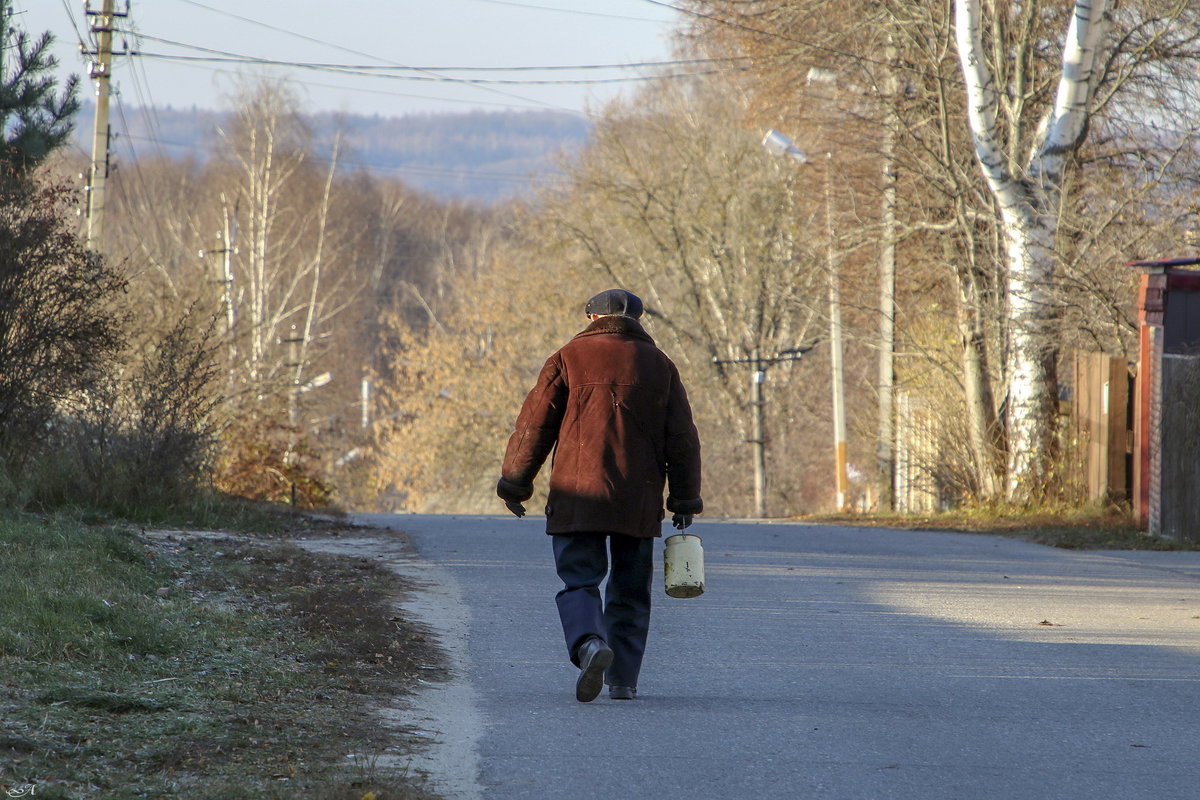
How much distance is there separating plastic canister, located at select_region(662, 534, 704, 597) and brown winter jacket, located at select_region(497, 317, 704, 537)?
0.67ft

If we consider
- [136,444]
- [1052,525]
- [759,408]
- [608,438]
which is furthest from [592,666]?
[759,408]

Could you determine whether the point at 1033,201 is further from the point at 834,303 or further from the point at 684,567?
the point at 684,567

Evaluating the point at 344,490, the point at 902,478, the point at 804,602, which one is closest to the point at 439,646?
the point at 804,602

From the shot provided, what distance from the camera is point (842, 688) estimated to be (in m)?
→ 6.39

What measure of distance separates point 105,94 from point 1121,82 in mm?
16763

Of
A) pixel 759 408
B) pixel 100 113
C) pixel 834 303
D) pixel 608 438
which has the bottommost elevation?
pixel 608 438

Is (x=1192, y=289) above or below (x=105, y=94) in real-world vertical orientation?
below

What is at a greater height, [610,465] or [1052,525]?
[610,465]

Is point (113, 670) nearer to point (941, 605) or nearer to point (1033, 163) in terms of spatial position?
point (941, 605)

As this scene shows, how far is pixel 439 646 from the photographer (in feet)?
23.5

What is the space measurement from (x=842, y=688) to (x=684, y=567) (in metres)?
0.92

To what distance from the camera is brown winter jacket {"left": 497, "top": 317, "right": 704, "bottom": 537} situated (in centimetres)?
595

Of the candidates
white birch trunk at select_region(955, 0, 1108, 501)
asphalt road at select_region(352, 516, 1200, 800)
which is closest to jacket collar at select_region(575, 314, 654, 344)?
asphalt road at select_region(352, 516, 1200, 800)

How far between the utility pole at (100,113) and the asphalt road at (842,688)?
14314 millimetres
